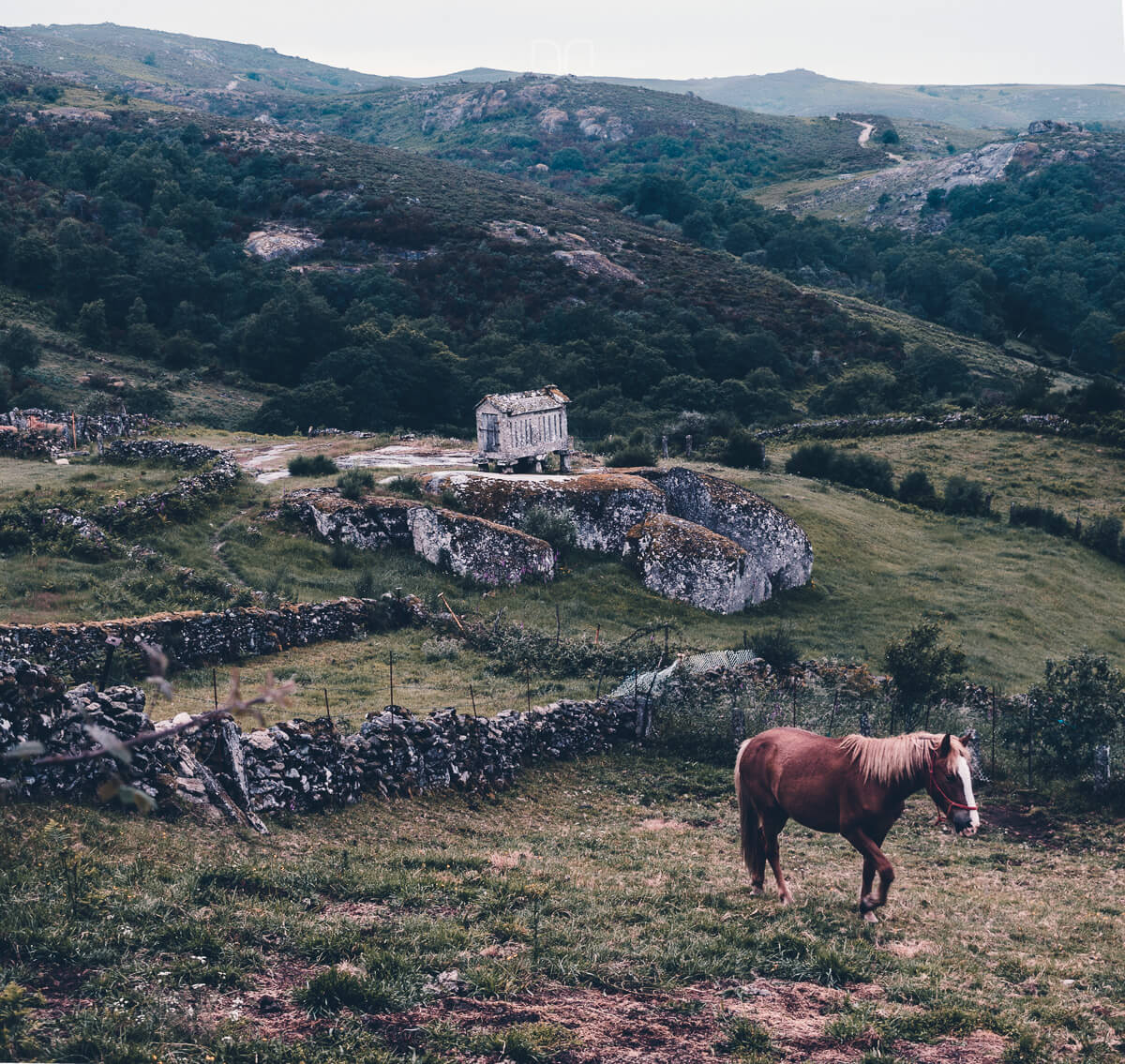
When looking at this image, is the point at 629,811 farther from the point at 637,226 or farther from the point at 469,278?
the point at 637,226

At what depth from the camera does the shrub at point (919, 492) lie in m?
45.2

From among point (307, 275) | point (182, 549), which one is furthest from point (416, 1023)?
point (307, 275)

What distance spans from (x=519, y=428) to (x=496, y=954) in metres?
29.2

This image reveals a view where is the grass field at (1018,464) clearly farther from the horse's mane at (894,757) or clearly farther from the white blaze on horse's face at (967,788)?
the white blaze on horse's face at (967,788)

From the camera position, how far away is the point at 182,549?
27703mm

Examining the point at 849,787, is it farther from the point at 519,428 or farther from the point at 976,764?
the point at 519,428

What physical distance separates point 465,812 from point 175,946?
285 inches

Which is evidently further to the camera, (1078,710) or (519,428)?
(519,428)

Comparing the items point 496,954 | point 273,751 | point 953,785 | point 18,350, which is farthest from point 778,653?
point 18,350

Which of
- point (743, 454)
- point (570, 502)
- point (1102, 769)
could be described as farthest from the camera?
point (743, 454)

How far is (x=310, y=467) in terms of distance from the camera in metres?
36.8

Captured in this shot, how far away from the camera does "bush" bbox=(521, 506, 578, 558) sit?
1284 inches

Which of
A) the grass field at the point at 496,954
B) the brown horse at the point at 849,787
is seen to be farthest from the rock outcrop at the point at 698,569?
the brown horse at the point at 849,787

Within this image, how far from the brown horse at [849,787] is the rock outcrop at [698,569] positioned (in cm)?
1904
